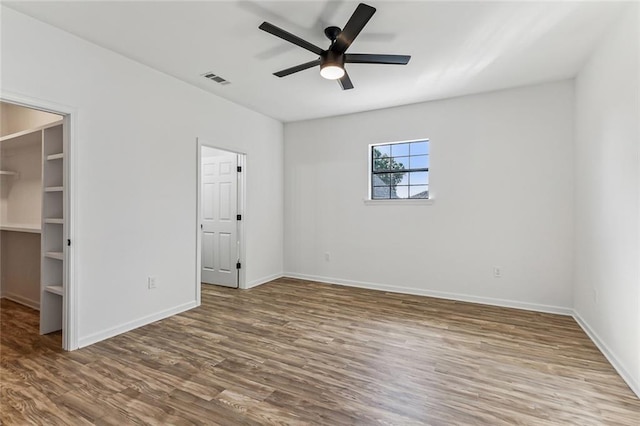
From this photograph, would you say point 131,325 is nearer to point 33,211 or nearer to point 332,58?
point 33,211

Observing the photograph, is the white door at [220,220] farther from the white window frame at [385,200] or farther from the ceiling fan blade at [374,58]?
the ceiling fan blade at [374,58]

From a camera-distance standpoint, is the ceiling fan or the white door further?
the white door

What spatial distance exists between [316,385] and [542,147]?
12.4ft

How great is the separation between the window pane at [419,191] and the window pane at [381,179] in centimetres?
38

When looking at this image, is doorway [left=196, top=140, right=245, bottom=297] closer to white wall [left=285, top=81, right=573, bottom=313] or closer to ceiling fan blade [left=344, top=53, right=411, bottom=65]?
white wall [left=285, top=81, right=573, bottom=313]

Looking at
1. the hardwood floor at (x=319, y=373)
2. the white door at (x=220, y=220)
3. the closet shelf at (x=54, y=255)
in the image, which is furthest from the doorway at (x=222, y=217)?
the closet shelf at (x=54, y=255)

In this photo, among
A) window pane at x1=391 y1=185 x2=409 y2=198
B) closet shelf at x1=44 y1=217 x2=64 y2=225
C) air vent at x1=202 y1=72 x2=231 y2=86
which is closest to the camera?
closet shelf at x1=44 y1=217 x2=64 y2=225

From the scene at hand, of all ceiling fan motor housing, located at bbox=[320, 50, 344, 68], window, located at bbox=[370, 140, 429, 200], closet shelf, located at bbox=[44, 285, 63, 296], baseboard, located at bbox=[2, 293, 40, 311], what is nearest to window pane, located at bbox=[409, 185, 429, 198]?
window, located at bbox=[370, 140, 429, 200]

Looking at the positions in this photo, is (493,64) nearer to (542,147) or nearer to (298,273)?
(542,147)

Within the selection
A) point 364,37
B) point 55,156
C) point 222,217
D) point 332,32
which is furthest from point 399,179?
point 55,156

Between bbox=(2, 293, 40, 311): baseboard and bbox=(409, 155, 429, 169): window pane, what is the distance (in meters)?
5.23

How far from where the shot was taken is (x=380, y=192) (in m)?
4.96

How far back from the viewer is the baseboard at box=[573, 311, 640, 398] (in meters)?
2.16

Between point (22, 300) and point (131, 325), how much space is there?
2008mm
